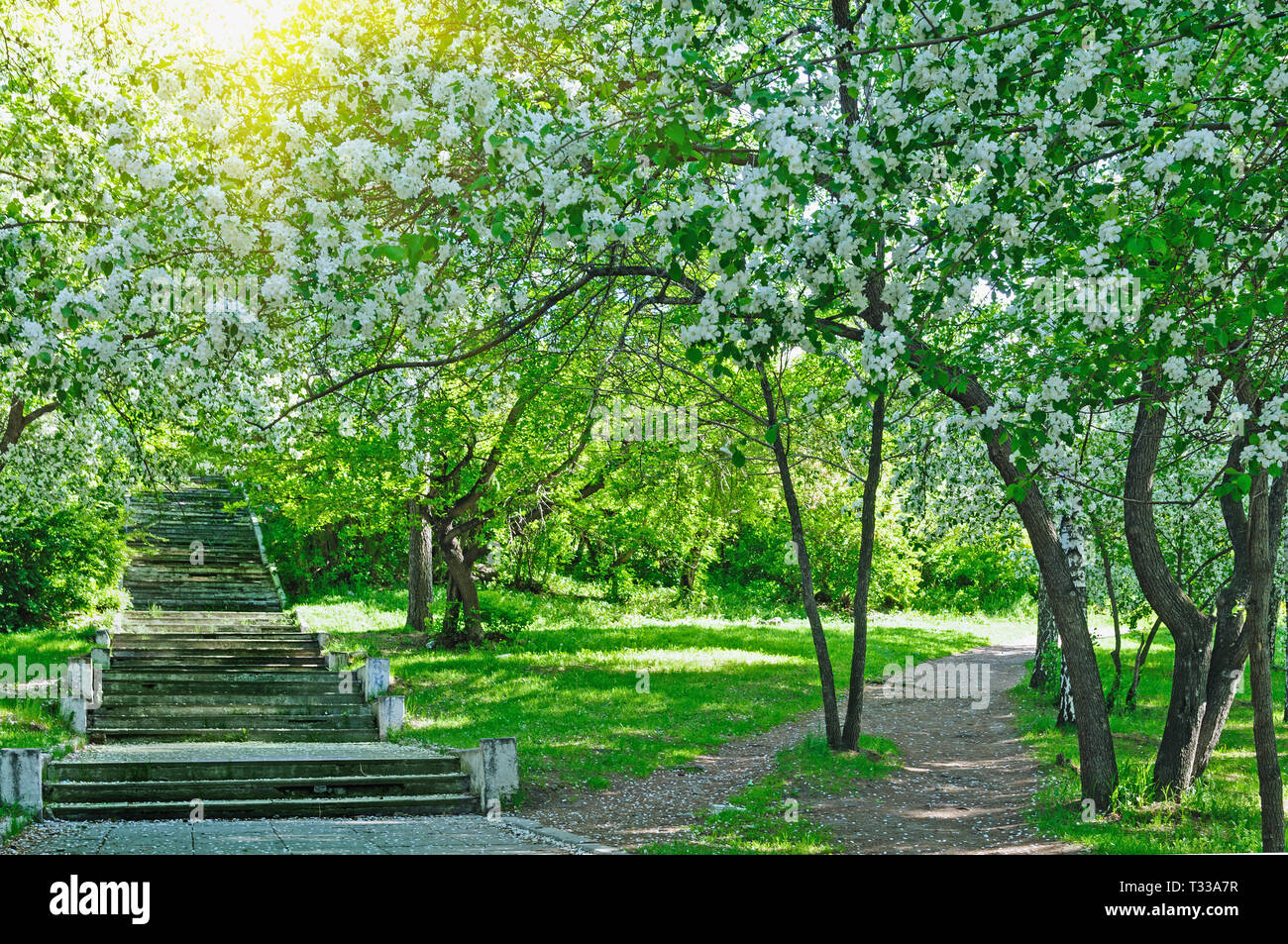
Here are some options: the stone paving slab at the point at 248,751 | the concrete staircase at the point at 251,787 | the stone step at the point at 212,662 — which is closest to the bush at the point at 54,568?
the stone step at the point at 212,662

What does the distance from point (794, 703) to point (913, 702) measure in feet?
10.5

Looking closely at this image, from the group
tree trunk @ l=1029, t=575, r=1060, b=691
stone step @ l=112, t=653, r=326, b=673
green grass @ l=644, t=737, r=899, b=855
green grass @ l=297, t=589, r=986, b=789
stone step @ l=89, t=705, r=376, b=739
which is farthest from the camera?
tree trunk @ l=1029, t=575, r=1060, b=691

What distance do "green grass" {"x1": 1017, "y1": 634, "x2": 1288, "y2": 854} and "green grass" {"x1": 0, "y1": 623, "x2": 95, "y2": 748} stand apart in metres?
10.6

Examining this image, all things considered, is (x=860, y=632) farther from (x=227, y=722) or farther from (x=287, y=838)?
(x=227, y=722)

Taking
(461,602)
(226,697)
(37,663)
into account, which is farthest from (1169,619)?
(37,663)

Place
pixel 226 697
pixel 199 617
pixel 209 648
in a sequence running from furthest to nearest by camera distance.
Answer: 1. pixel 199 617
2. pixel 209 648
3. pixel 226 697

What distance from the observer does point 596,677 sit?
717 inches

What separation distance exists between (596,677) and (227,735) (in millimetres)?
6942

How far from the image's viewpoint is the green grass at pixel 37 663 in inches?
438

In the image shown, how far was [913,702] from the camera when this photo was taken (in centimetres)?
1914

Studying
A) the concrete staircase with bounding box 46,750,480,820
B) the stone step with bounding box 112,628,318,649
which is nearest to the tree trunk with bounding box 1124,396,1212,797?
the concrete staircase with bounding box 46,750,480,820

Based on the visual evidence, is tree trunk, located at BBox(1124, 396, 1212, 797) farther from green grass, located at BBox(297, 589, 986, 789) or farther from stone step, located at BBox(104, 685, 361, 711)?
stone step, located at BBox(104, 685, 361, 711)

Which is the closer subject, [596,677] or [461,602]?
[596,677]

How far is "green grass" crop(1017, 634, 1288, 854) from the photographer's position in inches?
335
